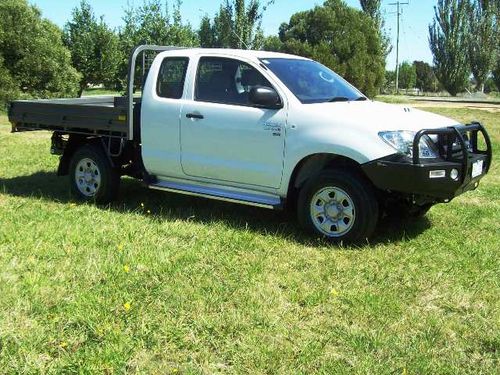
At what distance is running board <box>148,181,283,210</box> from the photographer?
A: 5.71 m

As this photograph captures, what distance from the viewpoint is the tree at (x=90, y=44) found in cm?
2403

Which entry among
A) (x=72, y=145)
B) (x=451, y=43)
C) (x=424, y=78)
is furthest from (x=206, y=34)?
(x=424, y=78)

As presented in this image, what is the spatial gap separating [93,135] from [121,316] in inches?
139

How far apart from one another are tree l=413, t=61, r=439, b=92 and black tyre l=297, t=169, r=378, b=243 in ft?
280

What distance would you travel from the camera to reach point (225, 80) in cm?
602

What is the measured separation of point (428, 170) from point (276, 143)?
1418 mm

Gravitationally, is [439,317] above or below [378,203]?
below

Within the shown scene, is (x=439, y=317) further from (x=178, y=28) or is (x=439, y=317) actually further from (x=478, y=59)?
(x=478, y=59)

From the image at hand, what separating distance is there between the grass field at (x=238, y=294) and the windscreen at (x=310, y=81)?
1346mm

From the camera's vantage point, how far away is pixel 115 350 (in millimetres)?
3371

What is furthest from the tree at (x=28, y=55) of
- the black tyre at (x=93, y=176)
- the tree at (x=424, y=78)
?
the tree at (x=424, y=78)

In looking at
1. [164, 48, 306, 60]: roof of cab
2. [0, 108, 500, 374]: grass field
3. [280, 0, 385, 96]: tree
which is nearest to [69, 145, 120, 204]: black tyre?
[0, 108, 500, 374]: grass field

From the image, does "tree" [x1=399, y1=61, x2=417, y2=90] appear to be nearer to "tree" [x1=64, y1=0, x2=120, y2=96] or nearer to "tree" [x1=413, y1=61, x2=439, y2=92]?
"tree" [x1=413, y1=61, x2=439, y2=92]

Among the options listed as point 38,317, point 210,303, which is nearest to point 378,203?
point 210,303
